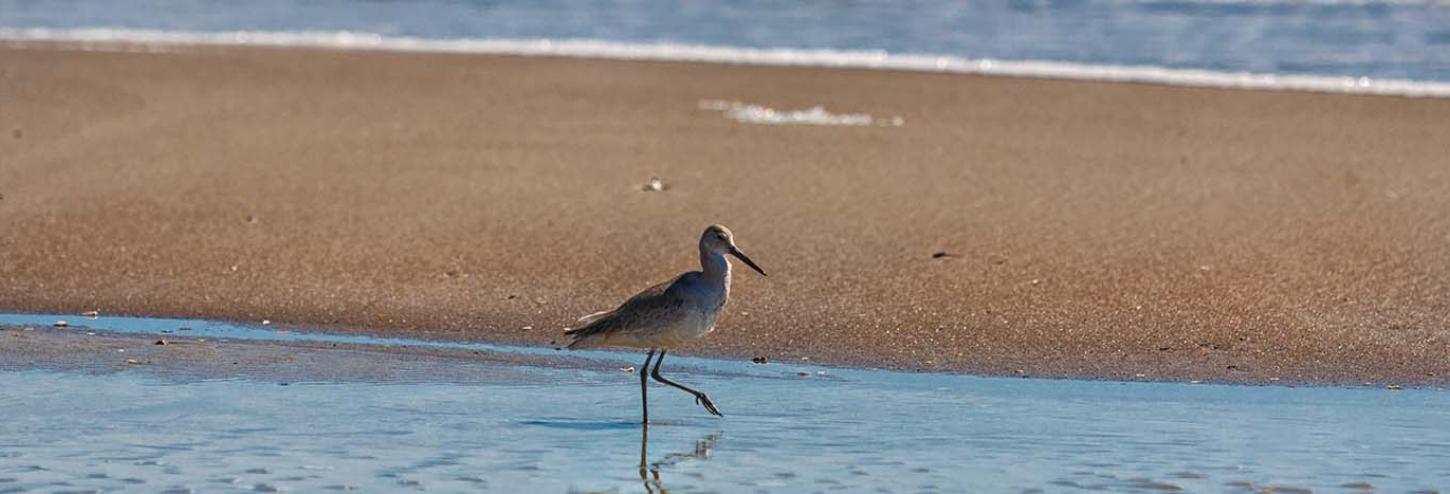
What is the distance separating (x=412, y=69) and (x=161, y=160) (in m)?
4.96

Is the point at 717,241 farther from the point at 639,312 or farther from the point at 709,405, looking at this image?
the point at 709,405

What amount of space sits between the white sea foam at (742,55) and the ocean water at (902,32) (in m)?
0.02

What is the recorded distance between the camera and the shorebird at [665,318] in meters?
7.36

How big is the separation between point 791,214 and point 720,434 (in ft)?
12.6

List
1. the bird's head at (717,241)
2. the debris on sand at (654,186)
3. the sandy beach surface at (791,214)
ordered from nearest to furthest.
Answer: the bird's head at (717,241) → the sandy beach surface at (791,214) → the debris on sand at (654,186)

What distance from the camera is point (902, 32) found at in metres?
20.4

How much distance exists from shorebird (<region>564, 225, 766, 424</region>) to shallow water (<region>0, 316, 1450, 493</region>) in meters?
0.18

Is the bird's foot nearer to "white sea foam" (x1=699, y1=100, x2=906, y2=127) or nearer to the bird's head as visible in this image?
the bird's head

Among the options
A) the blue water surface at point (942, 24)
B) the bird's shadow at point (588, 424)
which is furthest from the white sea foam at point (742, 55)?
the bird's shadow at point (588, 424)

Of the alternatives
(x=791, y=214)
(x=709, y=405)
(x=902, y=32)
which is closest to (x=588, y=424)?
(x=709, y=405)

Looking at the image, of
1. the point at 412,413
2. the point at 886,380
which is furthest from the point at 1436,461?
the point at 412,413

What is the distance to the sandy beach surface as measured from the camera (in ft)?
27.8

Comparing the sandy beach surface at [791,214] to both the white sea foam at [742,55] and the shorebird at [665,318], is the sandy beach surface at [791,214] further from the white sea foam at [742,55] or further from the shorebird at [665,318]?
the white sea foam at [742,55]

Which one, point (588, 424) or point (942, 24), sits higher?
point (942, 24)
